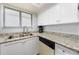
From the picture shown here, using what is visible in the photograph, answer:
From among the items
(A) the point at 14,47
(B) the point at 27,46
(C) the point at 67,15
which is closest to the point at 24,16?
(B) the point at 27,46

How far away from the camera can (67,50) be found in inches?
34.5

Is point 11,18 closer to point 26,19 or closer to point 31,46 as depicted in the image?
point 26,19

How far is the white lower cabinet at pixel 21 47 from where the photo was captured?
3.96 ft

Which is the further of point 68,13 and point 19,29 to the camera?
point 19,29

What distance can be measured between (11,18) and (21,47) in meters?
1.09

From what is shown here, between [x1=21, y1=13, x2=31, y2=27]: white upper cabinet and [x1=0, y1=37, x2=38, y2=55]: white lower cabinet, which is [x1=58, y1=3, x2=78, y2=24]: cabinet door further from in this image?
[x1=21, y1=13, x2=31, y2=27]: white upper cabinet

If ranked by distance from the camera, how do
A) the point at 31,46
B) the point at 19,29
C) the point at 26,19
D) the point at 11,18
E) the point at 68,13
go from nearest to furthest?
1. the point at 68,13
2. the point at 31,46
3. the point at 11,18
4. the point at 19,29
5. the point at 26,19

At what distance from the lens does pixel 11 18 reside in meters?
2.17

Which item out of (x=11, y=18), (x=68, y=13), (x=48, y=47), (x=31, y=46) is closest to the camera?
(x=68, y=13)

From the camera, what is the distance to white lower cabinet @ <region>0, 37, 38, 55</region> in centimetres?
121

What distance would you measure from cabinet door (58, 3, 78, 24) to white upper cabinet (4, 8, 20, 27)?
141 cm

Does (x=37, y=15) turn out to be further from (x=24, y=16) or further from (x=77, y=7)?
(x=77, y=7)

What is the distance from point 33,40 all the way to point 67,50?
3.77ft

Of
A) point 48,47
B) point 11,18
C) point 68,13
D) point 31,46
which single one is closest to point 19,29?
point 11,18
